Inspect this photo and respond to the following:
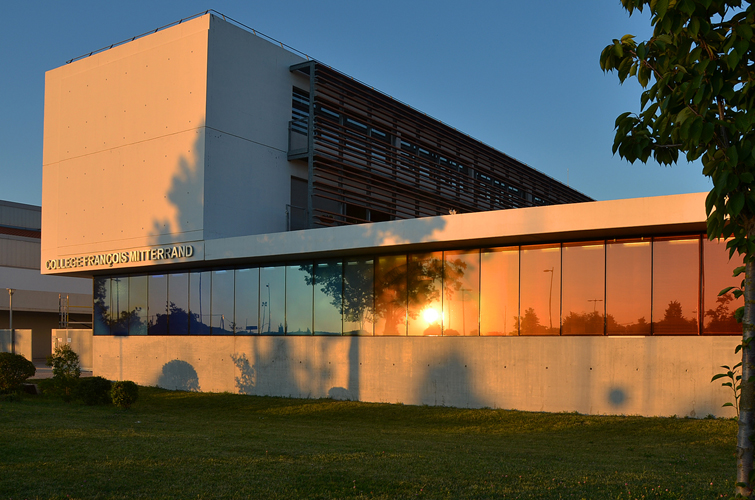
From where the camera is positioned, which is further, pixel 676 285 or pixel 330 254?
pixel 330 254

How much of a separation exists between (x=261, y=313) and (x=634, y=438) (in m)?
14.0

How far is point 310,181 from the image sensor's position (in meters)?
26.4

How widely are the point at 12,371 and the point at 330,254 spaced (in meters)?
10.4

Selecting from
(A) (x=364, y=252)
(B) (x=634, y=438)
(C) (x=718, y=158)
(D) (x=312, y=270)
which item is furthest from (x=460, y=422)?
(C) (x=718, y=158)

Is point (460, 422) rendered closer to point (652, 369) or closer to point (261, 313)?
point (652, 369)

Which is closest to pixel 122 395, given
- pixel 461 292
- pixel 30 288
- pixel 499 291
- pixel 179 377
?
pixel 179 377

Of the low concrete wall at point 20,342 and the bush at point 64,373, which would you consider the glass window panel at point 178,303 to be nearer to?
the bush at point 64,373

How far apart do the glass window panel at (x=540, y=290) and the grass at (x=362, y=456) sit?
2.53 m

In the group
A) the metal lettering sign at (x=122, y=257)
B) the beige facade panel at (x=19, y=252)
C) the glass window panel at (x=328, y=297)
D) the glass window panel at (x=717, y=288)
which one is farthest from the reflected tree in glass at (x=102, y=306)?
the beige facade panel at (x=19, y=252)

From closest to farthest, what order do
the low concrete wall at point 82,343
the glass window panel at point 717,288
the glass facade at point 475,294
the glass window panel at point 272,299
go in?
1. the glass window panel at point 717,288
2. the glass facade at point 475,294
3. the glass window panel at point 272,299
4. the low concrete wall at point 82,343

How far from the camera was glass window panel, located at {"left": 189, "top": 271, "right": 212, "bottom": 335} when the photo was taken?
2647 cm

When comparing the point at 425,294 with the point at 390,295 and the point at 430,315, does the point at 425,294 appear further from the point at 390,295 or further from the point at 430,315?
the point at 390,295

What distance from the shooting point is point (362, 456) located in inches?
420

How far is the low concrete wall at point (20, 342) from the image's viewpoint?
108 feet
